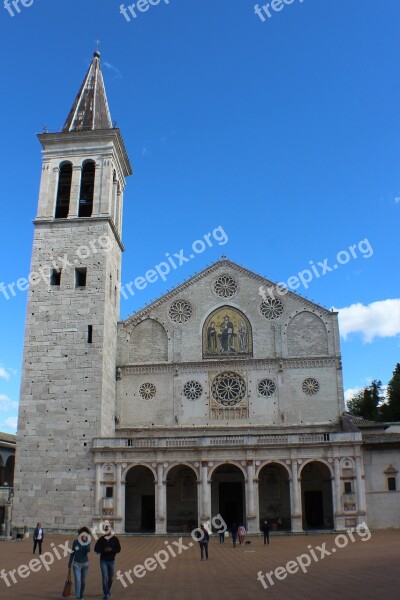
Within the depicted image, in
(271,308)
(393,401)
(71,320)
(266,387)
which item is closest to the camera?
(71,320)

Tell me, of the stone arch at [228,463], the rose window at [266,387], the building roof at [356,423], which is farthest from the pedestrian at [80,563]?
the rose window at [266,387]

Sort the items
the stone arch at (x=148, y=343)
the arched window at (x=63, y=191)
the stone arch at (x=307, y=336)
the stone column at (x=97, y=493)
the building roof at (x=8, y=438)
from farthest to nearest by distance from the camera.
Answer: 1. the building roof at (x=8, y=438)
2. the arched window at (x=63, y=191)
3. the stone arch at (x=148, y=343)
4. the stone arch at (x=307, y=336)
5. the stone column at (x=97, y=493)

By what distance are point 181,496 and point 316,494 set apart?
854 centimetres

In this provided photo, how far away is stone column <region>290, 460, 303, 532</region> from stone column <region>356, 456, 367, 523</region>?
321cm

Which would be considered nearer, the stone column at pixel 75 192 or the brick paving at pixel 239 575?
the brick paving at pixel 239 575

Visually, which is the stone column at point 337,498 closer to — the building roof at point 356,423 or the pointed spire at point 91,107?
the building roof at point 356,423

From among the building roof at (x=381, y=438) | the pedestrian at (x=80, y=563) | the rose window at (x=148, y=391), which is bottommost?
the pedestrian at (x=80, y=563)

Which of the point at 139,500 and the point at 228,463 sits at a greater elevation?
the point at 228,463

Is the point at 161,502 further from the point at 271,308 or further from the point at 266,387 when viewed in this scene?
the point at 271,308

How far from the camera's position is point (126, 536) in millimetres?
33094

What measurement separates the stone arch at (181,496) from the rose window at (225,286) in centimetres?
1223

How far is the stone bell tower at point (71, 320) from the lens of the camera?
34.9 m

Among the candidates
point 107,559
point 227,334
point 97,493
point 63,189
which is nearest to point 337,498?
point 227,334

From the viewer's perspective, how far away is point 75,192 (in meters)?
41.6
